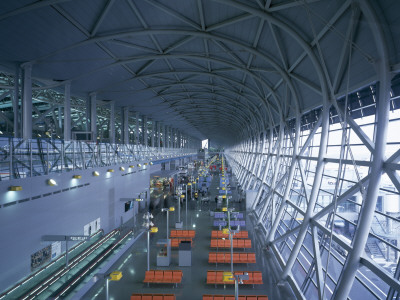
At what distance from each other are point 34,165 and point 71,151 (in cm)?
282

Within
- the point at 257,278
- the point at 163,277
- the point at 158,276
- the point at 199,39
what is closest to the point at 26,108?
the point at 199,39

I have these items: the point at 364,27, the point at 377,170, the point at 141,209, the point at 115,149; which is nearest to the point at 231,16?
the point at 364,27

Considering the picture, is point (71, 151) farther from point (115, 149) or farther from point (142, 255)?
point (142, 255)

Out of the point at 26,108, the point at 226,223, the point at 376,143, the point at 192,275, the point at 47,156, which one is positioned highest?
the point at 26,108

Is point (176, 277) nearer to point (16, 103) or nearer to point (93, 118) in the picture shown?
point (16, 103)

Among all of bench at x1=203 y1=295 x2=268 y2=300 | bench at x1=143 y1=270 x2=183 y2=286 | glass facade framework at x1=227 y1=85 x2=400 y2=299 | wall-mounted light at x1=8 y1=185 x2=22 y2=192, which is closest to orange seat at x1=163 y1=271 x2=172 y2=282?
bench at x1=143 y1=270 x2=183 y2=286

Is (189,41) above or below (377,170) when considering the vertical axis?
above

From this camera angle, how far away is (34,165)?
450 inches

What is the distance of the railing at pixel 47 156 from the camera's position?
9993 mm

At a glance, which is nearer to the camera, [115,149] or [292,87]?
[292,87]

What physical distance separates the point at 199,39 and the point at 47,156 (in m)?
11.4

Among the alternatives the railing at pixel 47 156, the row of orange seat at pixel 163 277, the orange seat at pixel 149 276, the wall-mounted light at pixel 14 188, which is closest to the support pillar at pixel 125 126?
the railing at pixel 47 156

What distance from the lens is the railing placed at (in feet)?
32.8

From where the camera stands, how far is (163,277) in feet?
45.3
